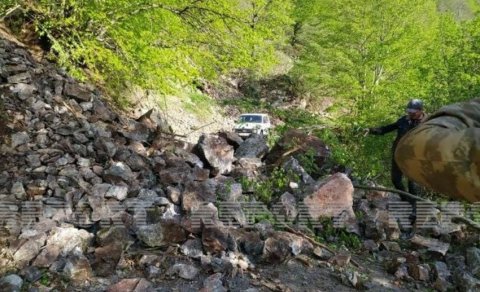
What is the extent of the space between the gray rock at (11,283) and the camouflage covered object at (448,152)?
4.27 meters

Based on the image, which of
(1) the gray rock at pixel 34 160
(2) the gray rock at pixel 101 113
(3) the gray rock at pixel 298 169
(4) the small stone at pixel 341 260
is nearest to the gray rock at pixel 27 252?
(1) the gray rock at pixel 34 160

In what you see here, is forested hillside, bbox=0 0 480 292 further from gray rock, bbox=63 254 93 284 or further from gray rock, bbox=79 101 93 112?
gray rock, bbox=79 101 93 112

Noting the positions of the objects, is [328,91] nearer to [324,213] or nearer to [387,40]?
[387,40]

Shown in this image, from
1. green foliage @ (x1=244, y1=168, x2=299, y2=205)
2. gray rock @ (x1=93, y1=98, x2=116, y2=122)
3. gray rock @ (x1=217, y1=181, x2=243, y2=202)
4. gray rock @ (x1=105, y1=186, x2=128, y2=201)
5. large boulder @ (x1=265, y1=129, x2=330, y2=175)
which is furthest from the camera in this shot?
gray rock @ (x1=93, y1=98, x2=116, y2=122)

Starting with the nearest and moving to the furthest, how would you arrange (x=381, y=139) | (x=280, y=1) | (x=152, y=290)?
(x=152, y=290)
(x=381, y=139)
(x=280, y=1)

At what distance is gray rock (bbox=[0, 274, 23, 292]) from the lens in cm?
427

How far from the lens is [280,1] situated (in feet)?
84.3

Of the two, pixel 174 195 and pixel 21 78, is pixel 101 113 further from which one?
pixel 174 195

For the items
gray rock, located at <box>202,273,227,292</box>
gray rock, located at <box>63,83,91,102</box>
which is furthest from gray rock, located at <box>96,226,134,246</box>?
gray rock, located at <box>63,83,91,102</box>

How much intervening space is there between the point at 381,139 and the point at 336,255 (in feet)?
14.8

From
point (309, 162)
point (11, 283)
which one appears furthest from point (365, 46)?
point (11, 283)

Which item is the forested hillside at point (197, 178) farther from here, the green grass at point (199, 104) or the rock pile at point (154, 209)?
the green grass at point (199, 104)

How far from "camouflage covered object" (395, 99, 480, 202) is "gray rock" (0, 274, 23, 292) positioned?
14.0ft

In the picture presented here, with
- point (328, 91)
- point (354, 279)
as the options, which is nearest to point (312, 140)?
point (354, 279)
